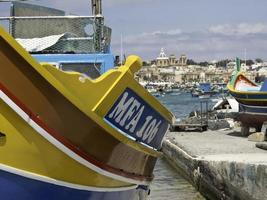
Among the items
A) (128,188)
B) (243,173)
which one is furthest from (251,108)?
(128,188)

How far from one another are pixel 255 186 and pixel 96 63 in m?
4.24

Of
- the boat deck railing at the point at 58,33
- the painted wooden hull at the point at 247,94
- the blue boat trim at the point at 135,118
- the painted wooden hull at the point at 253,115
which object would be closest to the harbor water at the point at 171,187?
the painted wooden hull at the point at 253,115

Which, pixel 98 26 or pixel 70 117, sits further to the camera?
pixel 98 26

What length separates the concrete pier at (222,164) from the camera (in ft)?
35.1

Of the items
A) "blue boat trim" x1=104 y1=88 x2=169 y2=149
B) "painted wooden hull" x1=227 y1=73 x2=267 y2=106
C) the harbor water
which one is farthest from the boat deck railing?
"painted wooden hull" x1=227 y1=73 x2=267 y2=106

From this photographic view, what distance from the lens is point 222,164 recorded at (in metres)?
13.0

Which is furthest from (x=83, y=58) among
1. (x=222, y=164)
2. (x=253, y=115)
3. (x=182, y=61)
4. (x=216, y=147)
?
(x=182, y=61)

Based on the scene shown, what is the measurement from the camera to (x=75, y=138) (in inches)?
202

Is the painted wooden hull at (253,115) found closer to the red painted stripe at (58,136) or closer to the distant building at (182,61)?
the red painted stripe at (58,136)

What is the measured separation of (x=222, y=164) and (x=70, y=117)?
847 centimetres

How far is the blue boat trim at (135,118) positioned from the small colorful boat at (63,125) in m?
0.01

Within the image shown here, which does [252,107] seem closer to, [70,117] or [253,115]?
[253,115]

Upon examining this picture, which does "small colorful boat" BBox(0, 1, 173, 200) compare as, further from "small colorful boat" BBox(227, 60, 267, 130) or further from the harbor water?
"small colorful boat" BBox(227, 60, 267, 130)

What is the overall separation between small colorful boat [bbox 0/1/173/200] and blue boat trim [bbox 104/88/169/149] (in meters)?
0.01
